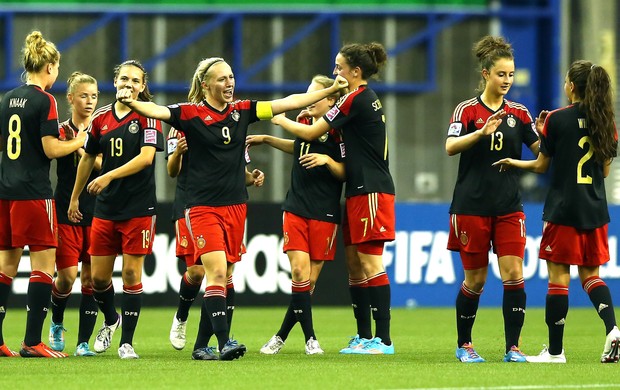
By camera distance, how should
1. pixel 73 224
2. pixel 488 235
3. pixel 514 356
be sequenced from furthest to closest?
pixel 73 224 < pixel 488 235 < pixel 514 356

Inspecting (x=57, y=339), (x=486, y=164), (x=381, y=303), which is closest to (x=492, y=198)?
(x=486, y=164)

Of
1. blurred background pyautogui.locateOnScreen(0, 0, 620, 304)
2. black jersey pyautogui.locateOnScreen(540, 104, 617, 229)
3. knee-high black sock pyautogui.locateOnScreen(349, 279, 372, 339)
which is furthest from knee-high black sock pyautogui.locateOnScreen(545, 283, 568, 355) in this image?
blurred background pyautogui.locateOnScreen(0, 0, 620, 304)

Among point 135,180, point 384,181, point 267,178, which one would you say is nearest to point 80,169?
point 135,180

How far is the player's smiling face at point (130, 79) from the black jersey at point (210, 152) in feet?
1.86

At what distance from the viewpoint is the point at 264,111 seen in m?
9.13

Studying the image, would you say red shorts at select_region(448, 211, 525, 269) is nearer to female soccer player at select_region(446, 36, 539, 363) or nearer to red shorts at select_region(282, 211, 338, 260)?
female soccer player at select_region(446, 36, 539, 363)

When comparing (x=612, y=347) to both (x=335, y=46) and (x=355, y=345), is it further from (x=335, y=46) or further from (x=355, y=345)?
(x=335, y=46)

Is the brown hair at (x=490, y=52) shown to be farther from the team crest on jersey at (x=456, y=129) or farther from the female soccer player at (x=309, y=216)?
the female soccer player at (x=309, y=216)

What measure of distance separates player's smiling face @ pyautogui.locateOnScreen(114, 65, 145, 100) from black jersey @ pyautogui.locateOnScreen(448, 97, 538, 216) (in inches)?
90.6

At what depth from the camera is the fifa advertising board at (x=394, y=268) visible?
15.3m

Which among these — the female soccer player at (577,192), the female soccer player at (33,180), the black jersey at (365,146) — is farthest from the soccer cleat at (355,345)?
the female soccer player at (33,180)

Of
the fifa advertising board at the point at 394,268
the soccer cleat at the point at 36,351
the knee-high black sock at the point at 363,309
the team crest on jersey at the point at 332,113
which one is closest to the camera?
the soccer cleat at the point at 36,351

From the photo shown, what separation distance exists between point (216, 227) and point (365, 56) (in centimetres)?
185

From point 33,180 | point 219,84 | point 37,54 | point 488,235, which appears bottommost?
point 488,235
